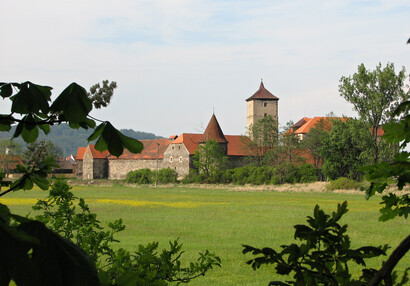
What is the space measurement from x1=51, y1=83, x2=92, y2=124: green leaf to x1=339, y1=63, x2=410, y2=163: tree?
159 feet

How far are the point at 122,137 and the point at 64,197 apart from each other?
380 cm

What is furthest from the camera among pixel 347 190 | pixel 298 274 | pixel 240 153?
pixel 240 153

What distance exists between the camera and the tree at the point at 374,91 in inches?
1871

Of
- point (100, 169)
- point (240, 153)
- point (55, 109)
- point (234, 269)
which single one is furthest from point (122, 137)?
point (100, 169)

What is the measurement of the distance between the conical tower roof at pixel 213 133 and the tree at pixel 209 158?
11.8 ft

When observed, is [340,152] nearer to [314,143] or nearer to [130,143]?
[314,143]

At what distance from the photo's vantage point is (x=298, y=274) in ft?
4.61

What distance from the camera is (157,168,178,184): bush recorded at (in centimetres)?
7150

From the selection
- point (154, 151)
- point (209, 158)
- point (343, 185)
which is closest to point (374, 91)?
point (343, 185)

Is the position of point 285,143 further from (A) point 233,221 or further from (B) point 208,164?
(A) point 233,221

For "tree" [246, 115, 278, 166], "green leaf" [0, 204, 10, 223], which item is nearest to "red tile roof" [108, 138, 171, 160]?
"tree" [246, 115, 278, 166]

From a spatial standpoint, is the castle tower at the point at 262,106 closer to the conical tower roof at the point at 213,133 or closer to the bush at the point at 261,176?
the conical tower roof at the point at 213,133

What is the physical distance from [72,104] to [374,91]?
4931 cm

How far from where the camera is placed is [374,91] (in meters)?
47.8
